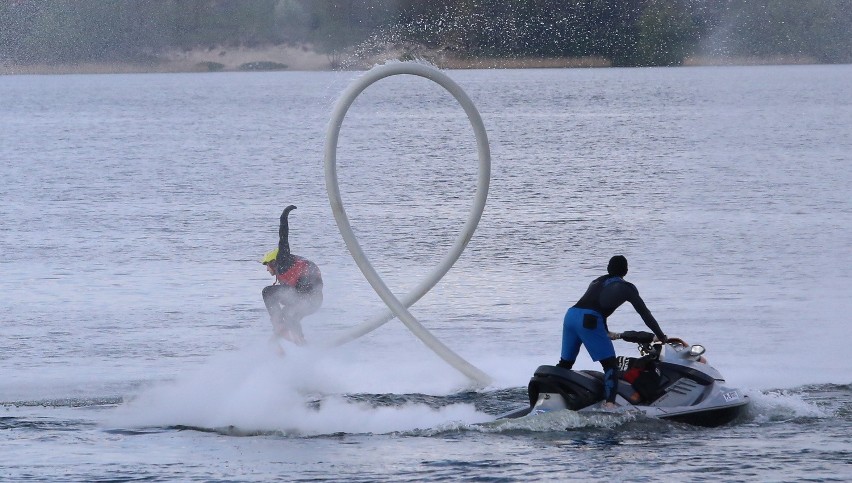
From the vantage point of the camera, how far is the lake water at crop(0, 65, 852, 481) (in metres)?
14.3

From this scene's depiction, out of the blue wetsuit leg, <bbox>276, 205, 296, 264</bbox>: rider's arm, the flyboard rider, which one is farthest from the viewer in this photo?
the flyboard rider

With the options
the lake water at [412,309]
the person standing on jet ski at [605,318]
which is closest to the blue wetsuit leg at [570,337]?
the person standing on jet ski at [605,318]

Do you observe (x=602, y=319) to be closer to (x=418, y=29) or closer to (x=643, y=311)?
(x=643, y=311)

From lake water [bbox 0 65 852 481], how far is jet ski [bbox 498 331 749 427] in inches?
7.7

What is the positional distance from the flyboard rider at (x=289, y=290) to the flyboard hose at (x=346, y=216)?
1.84ft

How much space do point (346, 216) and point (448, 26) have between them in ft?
313

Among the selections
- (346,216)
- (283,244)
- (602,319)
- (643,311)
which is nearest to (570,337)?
(602,319)

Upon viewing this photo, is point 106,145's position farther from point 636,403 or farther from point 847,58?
point 847,58

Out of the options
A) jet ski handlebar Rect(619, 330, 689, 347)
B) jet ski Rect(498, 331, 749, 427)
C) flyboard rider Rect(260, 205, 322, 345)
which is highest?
flyboard rider Rect(260, 205, 322, 345)

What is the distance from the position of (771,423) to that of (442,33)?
9549 cm

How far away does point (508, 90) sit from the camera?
154 m

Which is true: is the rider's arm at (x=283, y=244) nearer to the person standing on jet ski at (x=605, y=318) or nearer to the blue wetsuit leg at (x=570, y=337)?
the blue wetsuit leg at (x=570, y=337)

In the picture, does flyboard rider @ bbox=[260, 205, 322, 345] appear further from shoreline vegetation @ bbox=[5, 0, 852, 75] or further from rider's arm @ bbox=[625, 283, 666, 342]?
shoreline vegetation @ bbox=[5, 0, 852, 75]

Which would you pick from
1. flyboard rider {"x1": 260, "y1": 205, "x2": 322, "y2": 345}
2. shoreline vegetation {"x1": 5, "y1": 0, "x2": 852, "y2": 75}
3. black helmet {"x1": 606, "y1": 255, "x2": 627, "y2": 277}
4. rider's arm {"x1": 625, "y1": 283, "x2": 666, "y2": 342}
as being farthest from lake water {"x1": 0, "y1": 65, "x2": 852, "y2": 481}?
shoreline vegetation {"x1": 5, "y1": 0, "x2": 852, "y2": 75}
